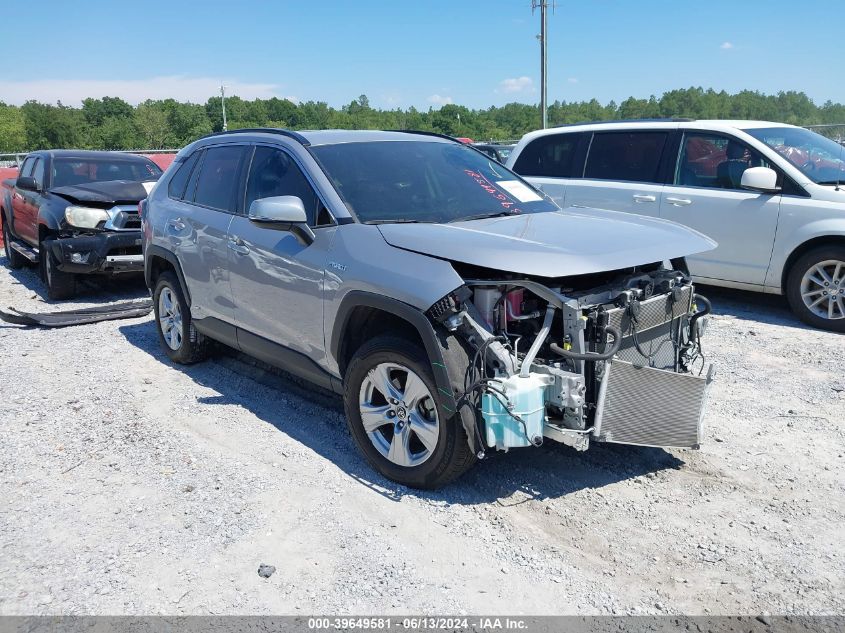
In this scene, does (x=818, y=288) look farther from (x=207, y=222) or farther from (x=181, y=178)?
(x=181, y=178)

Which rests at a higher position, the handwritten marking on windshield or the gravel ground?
the handwritten marking on windshield

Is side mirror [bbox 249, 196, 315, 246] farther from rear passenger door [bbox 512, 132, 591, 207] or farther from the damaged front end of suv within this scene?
rear passenger door [bbox 512, 132, 591, 207]

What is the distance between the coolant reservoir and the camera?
349 centimetres

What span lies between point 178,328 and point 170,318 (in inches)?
8.6

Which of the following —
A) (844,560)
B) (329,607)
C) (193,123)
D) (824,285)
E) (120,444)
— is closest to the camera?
(329,607)

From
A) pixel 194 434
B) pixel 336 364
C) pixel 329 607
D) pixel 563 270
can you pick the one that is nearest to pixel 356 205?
pixel 336 364

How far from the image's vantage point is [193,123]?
107m

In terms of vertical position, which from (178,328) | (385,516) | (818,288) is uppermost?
(818,288)

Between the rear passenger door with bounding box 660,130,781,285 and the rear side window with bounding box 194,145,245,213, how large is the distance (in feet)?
15.4

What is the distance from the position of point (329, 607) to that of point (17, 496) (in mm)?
2170

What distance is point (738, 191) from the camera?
24.9 feet

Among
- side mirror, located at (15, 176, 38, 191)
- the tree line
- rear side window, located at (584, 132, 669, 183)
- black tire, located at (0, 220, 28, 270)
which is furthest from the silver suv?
the tree line

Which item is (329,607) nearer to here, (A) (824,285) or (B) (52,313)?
(A) (824,285)

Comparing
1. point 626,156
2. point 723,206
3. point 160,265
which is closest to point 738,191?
point 723,206
